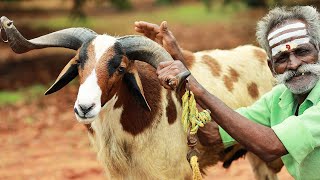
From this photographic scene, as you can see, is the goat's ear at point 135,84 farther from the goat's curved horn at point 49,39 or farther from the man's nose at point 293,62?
the man's nose at point 293,62

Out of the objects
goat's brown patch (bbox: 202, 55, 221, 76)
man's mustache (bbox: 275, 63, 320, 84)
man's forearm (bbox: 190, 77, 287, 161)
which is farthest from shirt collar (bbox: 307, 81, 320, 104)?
goat's brown patch (bbox: 202, 55, 221, 76)

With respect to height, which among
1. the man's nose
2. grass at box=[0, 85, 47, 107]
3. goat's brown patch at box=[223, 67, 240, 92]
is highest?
the man's nose

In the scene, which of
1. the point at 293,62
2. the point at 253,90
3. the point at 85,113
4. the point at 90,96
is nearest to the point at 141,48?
the point at 90,96

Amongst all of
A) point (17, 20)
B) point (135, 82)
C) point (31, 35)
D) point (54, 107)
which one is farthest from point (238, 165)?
point (17, 20)

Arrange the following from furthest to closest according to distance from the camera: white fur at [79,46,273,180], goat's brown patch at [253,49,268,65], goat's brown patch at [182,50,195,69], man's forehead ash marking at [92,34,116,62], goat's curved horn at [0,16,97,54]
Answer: goat's brown patch at [253,49,268,65] → goat's brown patch at [182,50,195,69] → white fur at [79,46,273,180] → goat's curved horn at [0,16,97,54] → man's forehead ash marking at [92,34,116,62]

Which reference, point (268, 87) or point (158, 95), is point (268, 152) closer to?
point (158, 95)

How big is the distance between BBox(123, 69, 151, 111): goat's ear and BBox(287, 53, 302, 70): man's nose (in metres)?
1.18

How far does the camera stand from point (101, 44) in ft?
15.9

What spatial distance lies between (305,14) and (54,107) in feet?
32.0

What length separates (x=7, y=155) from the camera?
10062mm

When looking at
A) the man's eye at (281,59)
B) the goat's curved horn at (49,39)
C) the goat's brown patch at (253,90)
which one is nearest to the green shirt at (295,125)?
the man's eye at (281,59)

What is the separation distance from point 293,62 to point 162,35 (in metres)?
1.33

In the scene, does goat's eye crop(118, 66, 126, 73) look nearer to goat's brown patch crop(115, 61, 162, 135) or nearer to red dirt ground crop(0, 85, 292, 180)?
goat's brown patch crop(115, 61, 162, 135)

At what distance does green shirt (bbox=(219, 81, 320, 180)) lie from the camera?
4.11m
